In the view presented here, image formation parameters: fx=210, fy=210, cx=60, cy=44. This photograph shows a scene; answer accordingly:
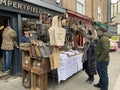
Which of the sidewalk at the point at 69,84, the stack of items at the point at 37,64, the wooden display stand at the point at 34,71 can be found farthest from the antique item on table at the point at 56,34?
the sidewalk at the point at 69,84

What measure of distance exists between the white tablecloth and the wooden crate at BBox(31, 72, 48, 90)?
20.5 inches

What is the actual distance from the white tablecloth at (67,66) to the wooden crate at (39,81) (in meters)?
0.52

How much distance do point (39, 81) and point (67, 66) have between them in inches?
49.6

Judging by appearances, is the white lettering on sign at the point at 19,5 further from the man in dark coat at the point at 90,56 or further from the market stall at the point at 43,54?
the man in dark coat at the point at 90,56

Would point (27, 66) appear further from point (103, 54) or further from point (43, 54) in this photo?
point (103, 54)

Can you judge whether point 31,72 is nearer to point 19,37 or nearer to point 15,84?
point 15,84

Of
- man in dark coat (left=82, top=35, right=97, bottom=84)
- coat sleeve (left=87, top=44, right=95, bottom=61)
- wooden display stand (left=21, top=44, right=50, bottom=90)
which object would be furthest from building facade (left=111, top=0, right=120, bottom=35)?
wooden display stand (left=21, top=44, right=50, bottom=90)

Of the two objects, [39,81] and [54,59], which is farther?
[39,81]

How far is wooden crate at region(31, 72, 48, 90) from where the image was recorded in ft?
19.0

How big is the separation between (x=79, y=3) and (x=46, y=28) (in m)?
9.44

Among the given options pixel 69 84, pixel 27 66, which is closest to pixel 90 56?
pixel 69 84

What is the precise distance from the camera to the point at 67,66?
6.76m

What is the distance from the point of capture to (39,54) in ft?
18.7

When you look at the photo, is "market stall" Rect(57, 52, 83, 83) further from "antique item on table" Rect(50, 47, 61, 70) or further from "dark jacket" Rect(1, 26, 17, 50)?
"dark jacket" Rect(1, 26, 17, 50)
